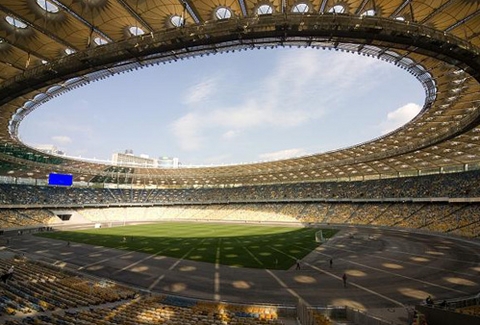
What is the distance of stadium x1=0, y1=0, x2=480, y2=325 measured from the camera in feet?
53.3

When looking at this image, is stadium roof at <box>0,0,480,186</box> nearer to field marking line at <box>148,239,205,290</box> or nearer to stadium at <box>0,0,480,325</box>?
stadium at <box>0,0,480,325</box>

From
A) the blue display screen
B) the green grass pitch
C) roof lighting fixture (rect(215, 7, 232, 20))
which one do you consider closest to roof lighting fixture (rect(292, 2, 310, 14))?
roof lighting fixture (rect(215, 7, 232, 20))

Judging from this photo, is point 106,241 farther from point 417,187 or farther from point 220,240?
point 417,187

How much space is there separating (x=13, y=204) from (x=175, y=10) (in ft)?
258

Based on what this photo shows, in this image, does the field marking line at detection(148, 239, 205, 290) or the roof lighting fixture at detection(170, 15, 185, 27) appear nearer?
the roof lighting fixture at detection(170, 15, 185, 27)

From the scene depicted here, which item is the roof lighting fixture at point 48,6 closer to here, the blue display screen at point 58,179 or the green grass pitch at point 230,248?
the green grass pitch at point 230,248

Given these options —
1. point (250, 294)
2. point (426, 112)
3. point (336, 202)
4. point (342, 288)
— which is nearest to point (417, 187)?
point (336, 202)

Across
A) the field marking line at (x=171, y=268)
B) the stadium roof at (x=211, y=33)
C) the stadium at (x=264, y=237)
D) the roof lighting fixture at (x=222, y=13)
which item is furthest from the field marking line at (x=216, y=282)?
the roof lighting fixture at (x=222, y=13)

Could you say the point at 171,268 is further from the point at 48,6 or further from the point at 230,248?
the point at 48,6

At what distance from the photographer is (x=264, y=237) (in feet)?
177

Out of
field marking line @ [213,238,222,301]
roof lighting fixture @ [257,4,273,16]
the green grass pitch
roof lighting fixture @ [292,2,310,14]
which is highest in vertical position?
roof lighting fixture @ [292,2,310,14]

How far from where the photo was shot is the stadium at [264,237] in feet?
53.3

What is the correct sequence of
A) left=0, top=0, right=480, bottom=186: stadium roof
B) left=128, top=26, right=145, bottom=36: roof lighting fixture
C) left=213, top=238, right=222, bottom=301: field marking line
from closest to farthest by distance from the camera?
left=0, top=0, right=480, bottom=186: stadium roof < left=128, top=26, right=145, bottom=36: roof lighting fixture < left=213, top=238, right=222, bottom=301: field marking line

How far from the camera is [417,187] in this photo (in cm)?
6812
